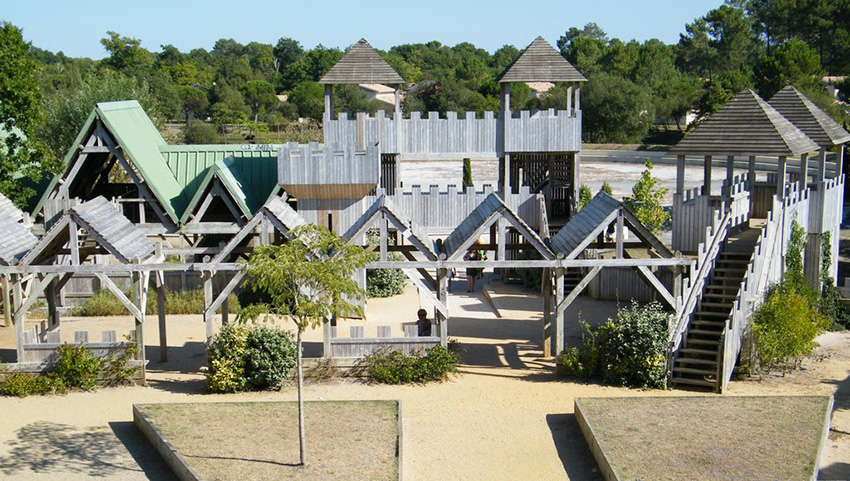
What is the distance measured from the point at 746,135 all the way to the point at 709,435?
10448 mm

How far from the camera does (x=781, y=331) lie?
21594 millimetres

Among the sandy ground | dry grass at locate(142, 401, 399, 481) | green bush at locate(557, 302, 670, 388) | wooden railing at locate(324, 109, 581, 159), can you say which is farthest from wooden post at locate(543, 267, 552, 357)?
wooden railing at locate(324, 109, 581, 159)

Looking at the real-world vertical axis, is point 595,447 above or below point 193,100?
below

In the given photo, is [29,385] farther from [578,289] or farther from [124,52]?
[124,52]

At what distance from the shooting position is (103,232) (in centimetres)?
2159

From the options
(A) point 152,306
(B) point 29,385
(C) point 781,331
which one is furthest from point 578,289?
(A) point 152,306

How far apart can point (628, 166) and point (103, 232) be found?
182 ft

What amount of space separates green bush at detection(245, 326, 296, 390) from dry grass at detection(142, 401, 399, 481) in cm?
109

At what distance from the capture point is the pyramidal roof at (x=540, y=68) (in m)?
32.0

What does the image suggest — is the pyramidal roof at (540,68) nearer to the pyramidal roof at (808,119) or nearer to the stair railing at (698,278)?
the pyramidal roof at (808,119)

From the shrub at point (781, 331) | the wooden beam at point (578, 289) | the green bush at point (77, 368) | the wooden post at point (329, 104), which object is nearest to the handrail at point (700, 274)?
the shrub at point (781, 331)

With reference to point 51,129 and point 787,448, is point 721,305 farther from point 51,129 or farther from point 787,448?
point 51,129

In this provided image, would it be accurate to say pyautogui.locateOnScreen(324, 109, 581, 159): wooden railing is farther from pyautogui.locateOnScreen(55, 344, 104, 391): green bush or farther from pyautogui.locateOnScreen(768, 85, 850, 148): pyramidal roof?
pyautogui.locateOnScreen(55, 344, 104, 391): green bush

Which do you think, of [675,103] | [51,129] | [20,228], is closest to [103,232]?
[20,228]
